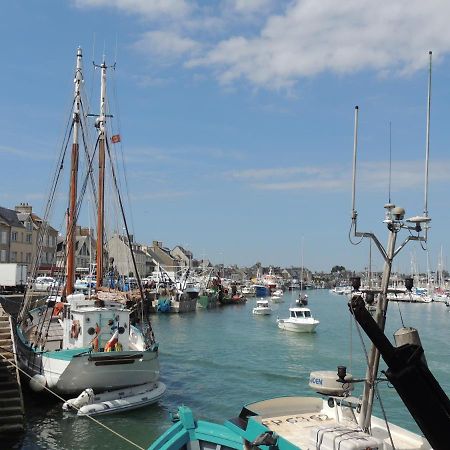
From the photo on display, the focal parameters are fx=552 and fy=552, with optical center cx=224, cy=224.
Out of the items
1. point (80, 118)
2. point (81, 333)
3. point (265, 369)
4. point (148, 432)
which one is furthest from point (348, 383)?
point (80, 118)

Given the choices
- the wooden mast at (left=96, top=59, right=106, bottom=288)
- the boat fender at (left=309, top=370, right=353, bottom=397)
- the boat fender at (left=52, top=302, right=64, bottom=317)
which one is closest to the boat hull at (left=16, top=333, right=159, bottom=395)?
the boat fender at (left=52, top=302, right=64, bottom=317)

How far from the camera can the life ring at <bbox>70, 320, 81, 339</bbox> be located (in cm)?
2253

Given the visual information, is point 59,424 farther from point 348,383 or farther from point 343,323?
point 343,323

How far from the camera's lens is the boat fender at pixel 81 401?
1969cm

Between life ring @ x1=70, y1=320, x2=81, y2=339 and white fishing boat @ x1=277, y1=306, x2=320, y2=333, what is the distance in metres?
32.5

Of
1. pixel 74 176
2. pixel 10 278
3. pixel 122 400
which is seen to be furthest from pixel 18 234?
pixel 122 400

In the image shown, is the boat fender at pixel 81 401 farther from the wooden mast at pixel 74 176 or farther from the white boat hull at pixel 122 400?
the wooden mast at pixel 74 176

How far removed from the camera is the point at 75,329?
22.7 meters

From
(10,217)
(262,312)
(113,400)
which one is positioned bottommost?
(262,312)

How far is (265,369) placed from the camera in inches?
1280

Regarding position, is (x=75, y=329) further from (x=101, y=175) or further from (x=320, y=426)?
(x=101, y=175)

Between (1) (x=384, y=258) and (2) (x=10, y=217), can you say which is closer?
(1) (x=384, y=258)

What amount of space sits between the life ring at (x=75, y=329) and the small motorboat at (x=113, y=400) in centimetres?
300

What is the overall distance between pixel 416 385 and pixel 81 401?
15723 millimetres
